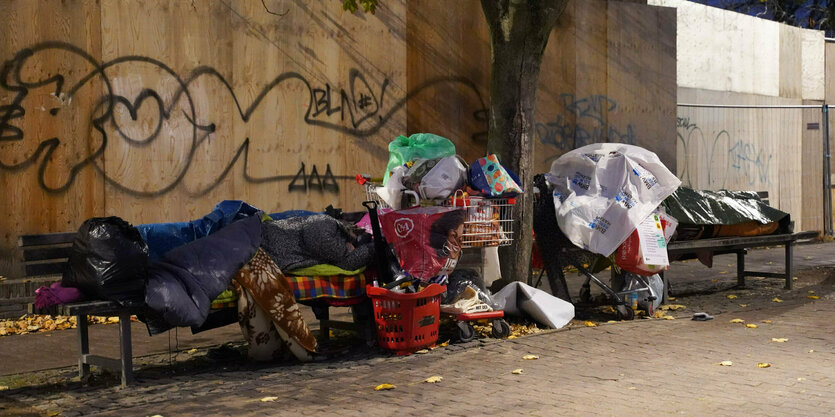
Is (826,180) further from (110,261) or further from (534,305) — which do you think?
(110,261)

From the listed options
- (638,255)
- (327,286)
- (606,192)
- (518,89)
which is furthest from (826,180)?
(327,286)

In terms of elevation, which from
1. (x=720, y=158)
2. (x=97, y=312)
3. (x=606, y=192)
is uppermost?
(x=720, y=158)

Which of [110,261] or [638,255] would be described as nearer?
[110,261]

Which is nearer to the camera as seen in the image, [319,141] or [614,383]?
[614,383]

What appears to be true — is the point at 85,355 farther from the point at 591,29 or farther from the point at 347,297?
the point at 591,29

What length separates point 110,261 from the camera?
19.6ft

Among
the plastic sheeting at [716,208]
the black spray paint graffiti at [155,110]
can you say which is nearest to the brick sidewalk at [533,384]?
the plastic sheeting at [716,208]

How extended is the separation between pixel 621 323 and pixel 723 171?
316 inches

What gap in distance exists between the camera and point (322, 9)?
1092cm

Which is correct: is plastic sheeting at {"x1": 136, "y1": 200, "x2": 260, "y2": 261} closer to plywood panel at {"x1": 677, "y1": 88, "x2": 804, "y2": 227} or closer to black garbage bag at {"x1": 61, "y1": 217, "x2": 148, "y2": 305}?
black garbage bag at {"x1": 61, "y1": 217, "x2": 148, "y2": 305}

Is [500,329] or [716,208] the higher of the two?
[716,208]

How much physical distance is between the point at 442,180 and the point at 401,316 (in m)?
1.21

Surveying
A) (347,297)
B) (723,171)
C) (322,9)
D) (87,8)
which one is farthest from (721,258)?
(87,8)

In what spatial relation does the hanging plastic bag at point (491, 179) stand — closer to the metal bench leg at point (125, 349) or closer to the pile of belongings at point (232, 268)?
the pile of belongings at point (232, 268)
